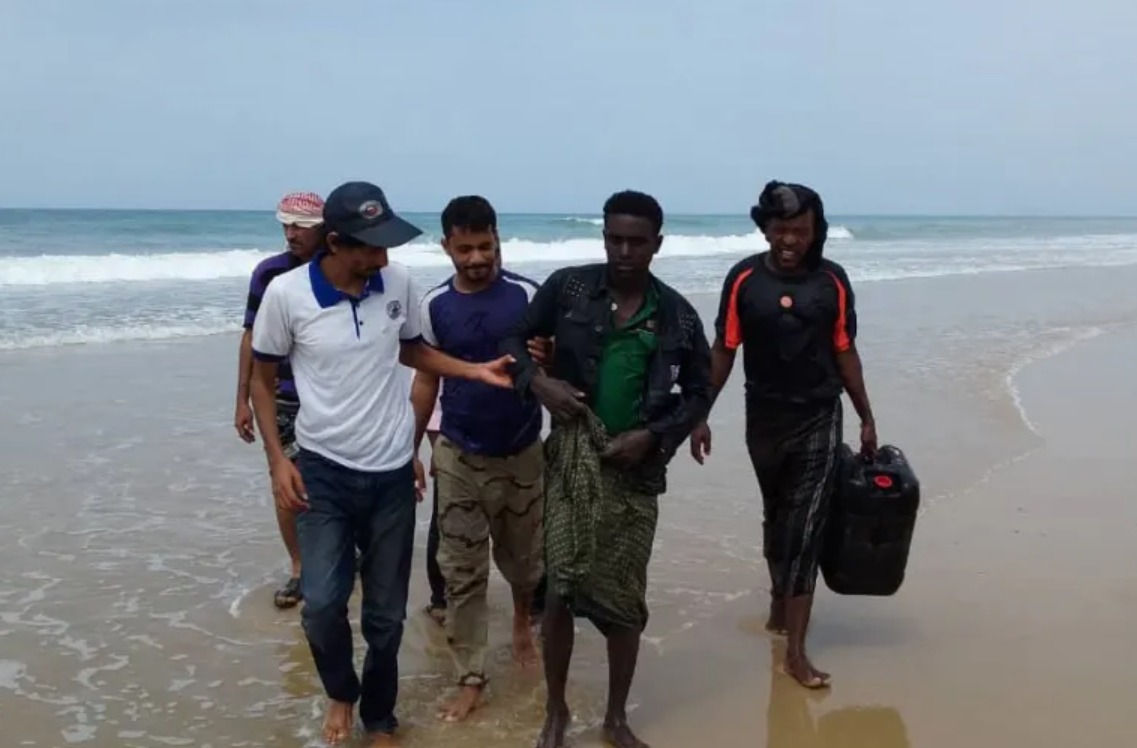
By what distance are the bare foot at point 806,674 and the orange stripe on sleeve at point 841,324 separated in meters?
1.25

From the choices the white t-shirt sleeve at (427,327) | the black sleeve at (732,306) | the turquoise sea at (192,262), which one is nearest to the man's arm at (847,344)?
the black sleeve at (732,306)

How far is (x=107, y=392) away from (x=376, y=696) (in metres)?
7.33

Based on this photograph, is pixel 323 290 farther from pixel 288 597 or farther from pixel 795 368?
pixel 288 597

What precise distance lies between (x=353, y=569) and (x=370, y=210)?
1.20 metres

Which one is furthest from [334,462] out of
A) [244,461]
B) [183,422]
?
[183,422]

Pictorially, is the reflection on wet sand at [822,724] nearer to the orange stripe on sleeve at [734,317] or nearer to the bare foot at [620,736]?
the bare foot at [620,736]

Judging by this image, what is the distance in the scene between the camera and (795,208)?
14.6 feet

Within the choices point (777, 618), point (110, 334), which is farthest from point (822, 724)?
point (110, 334)

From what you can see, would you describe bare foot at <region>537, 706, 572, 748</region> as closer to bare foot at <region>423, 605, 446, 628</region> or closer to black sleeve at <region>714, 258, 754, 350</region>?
bare foot at <region>423, 605, 446, 628</region>

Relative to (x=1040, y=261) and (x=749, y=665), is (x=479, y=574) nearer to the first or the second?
(x=749, y=665)

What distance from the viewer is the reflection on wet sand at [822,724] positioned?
160 inches

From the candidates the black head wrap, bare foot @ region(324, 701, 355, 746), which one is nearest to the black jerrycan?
the black head wrap

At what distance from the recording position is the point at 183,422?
9.20 metres

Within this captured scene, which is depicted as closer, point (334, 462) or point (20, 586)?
point (334, 462)
